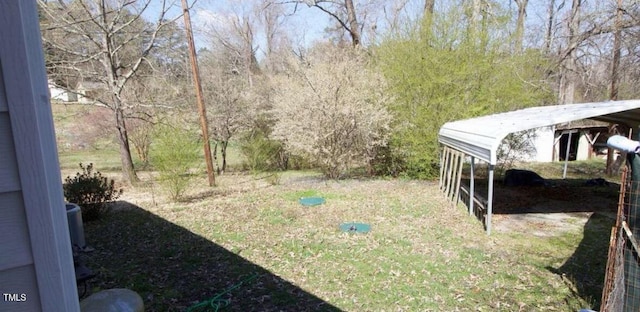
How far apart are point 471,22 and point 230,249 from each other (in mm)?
9451

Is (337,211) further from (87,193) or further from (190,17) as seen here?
(190,17)

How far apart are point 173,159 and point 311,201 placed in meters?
3.61

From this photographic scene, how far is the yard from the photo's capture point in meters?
3.71

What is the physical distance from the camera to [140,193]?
10078 mm

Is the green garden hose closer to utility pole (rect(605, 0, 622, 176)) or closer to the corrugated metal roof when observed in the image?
the corrugated metal roof

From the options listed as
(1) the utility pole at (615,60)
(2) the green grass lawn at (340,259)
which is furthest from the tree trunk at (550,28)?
(2) the green grass lawn at (340,259)

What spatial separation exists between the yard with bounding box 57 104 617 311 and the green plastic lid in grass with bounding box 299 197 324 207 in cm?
20

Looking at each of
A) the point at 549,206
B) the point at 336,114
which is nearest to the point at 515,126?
the point at 549,206

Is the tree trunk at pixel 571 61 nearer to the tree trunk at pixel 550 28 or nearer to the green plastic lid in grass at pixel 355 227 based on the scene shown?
the tree trunk at pixel 550 28

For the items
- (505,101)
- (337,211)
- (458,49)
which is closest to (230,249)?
(337,211)

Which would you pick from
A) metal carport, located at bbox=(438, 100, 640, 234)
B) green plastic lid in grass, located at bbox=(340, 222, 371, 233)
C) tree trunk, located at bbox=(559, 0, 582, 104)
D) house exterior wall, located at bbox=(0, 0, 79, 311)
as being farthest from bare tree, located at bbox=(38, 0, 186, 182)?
tree trunk, located at bbox=(559, 0, 582, 104)

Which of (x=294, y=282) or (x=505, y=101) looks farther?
(x=505, y=101)

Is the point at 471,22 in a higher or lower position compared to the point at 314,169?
higher

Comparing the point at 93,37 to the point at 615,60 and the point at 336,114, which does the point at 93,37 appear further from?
the point at 615,60
